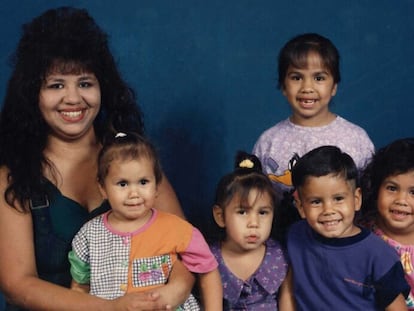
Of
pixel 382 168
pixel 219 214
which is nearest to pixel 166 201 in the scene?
pixel 219 214

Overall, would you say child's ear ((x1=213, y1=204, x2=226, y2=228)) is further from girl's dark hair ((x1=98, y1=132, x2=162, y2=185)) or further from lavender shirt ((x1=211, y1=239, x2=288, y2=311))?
girl's dark hair ((x1=98, y1=132, x2=162, y2=185))

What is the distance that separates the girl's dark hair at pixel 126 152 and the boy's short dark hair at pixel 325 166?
0.42m

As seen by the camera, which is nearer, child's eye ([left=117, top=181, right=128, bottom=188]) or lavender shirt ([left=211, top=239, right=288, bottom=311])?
child's eye ([left=117, top=181, right=128, bottom=188])

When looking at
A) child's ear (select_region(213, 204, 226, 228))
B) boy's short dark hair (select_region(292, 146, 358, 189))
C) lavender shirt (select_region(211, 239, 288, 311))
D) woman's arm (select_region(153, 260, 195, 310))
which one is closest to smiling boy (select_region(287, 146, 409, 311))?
boy's short dark hair (select_region(292, 146, 358, 189))

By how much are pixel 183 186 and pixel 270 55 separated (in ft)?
2.19

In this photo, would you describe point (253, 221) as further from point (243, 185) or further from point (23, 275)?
point (23, 275)

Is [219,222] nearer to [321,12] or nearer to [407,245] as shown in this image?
[407,245]

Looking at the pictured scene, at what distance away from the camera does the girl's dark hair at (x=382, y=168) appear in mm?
2182

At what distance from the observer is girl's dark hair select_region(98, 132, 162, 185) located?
2012mm

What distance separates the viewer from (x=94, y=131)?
2.40 metres

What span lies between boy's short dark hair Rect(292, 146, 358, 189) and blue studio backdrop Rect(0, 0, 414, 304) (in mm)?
900

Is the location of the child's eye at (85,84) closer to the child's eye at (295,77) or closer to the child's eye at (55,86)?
the child's eye at (55,86)

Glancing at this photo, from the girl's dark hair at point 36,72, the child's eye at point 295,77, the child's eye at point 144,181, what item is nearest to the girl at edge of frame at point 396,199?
the child's eye at point 295,77

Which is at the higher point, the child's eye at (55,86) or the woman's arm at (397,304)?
the child's eye at (55,86)
